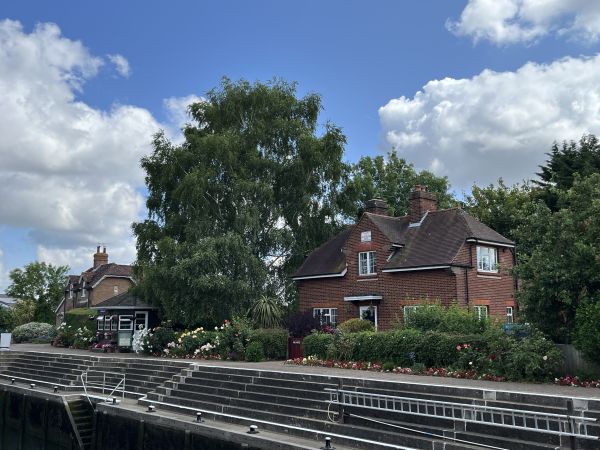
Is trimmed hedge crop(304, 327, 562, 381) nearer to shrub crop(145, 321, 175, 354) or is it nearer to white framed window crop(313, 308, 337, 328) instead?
shrub crop(145, 321, 175, 354)

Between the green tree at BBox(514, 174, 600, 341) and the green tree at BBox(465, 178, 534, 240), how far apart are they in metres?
21.5

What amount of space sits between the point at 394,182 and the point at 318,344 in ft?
→ 85.5

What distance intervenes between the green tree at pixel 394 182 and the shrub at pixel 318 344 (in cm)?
2195

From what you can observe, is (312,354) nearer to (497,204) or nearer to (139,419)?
(139,419)

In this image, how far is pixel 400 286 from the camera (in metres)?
25.8

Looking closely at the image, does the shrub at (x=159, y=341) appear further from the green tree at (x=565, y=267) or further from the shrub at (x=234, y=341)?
the green tree at (x=565, y=267)

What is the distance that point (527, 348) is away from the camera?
13.6 metres

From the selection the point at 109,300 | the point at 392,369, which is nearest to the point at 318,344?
the point at 392,369

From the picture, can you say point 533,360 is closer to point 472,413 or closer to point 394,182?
point 472,413

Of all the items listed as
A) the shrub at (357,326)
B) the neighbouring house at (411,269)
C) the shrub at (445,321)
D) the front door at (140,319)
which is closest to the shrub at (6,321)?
the front door at (140,319)

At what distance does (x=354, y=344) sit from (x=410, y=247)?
30.7 feet

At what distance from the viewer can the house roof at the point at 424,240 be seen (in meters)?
25.2

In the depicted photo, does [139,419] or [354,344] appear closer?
[139,419]

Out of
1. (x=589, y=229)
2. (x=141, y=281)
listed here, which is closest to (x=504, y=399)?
(x=589, y=229)
